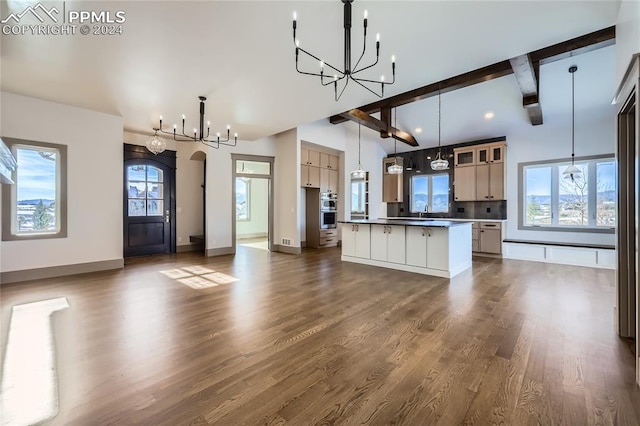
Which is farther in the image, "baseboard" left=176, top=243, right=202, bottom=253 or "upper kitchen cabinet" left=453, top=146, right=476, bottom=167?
"baseboard" left=176, top=243, right=202, bottom=253

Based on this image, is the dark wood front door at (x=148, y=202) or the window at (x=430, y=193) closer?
the dark wood front door at (x=148, y=202)

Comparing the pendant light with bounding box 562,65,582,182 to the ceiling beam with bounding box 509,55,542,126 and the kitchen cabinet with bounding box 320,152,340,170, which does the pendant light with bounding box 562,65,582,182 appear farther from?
the kitchen cabinet with bounding box 320,152,340,170

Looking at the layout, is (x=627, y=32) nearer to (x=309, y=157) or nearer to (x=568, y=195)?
(x=568, y=195)

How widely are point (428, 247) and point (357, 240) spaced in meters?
1.57

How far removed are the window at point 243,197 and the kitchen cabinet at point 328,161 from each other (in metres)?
3.89

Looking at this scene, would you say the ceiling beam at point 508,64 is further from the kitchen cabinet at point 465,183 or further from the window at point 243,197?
the window at point 243,197

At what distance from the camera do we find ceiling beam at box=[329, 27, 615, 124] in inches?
139

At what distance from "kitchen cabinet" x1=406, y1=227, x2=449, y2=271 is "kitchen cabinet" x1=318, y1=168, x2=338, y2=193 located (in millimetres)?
3645

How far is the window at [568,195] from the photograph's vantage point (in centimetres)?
590

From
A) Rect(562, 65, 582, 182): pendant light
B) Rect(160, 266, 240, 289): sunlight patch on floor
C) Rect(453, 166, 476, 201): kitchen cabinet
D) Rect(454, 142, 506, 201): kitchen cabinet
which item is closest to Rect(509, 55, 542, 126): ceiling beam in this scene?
Rect(562, 65, 582, 182): pendant light

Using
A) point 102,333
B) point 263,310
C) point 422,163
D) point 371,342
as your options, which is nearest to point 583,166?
point 422,163

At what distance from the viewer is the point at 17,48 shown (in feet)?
9.98

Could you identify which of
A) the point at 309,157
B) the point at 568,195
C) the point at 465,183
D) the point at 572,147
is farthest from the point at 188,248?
the point at 572,147

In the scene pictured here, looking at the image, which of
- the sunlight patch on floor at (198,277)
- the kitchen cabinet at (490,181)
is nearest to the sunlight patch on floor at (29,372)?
the sunlight patch on floor at (198,277)
